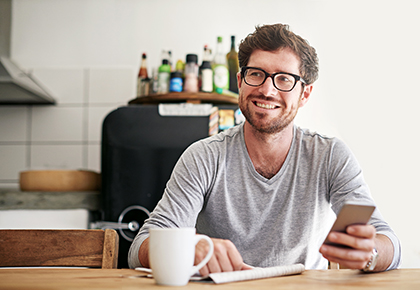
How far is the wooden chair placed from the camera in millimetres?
900

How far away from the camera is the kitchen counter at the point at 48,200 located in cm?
190

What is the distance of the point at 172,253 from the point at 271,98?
2.24ft

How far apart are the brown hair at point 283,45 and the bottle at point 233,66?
868 mm

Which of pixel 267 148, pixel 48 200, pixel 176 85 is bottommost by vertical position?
pixel 48 200

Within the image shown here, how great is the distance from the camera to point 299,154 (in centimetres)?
118

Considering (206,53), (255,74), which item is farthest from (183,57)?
(255,74)

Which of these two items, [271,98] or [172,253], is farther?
[271,98]

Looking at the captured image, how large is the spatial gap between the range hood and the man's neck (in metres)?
1.36

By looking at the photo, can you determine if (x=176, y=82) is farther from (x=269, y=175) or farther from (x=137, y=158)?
(x=269, y=175)

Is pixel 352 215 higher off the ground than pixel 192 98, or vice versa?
pixel 192 98

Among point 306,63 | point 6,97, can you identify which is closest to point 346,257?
point 306,63

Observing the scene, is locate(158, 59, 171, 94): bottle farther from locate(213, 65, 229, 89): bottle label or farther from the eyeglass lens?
the eyeglass lens

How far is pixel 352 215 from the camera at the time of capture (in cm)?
66

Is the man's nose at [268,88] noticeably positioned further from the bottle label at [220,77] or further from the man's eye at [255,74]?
the bottle label at [220,77]
